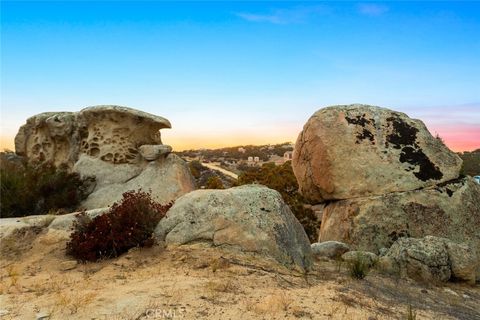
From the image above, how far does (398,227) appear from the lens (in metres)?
10.5

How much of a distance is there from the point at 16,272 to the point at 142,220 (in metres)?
2.23

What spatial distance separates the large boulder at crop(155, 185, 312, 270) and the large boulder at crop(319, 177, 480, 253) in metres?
2.47

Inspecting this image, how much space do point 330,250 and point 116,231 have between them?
451 cm

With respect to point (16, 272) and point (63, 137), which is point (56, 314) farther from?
point (63, 137)

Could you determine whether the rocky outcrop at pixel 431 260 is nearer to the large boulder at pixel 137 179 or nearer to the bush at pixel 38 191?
the large boulder at pixel 137 179

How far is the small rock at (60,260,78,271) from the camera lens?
763cm

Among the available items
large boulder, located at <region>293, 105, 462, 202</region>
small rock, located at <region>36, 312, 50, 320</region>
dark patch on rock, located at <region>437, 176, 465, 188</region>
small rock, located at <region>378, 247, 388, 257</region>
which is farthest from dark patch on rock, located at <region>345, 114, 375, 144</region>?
small rock, located at <region>36, 312, 50, 320</region>

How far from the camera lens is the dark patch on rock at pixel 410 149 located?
1128 centimetres

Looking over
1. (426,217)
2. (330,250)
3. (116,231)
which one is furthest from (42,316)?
(426,217)

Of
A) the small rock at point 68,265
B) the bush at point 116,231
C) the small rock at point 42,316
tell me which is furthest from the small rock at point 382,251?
the small rock at point 42,316

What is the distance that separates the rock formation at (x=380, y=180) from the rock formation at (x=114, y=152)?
4.83 metres

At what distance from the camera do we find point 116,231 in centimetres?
817

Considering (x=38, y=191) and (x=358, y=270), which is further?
(x=38, y=191)

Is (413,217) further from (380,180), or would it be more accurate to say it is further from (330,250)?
(330,250)
